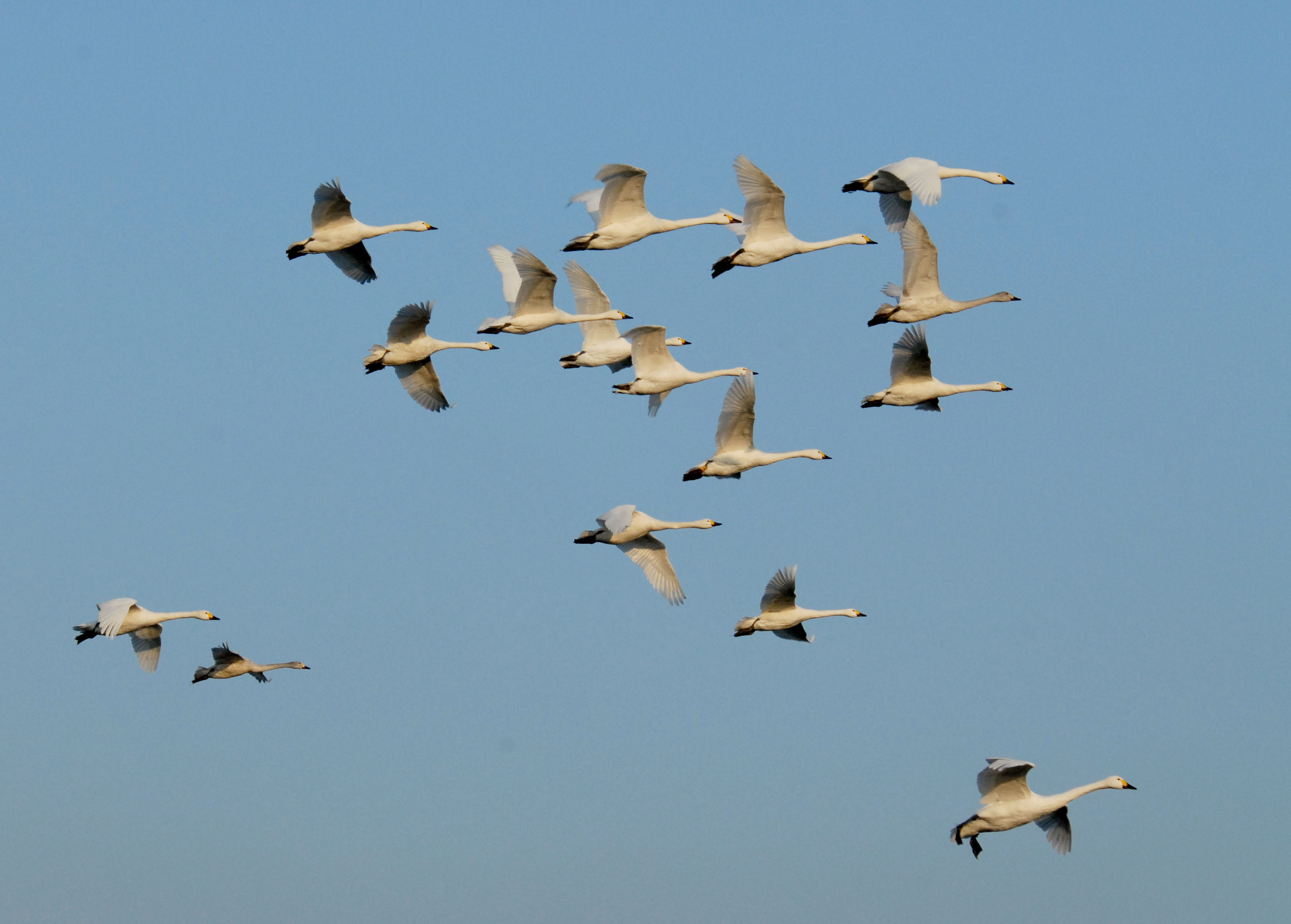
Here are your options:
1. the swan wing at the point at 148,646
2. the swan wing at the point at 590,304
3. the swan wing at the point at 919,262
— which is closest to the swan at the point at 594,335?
the swan wing at the point at 590,304

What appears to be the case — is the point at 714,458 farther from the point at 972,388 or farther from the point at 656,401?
the point at 972,388

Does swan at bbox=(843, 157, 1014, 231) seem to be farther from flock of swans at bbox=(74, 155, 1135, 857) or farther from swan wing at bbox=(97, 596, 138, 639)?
swan wing at bbox=(97, 596, 138, 639)

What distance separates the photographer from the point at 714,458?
53281 mm

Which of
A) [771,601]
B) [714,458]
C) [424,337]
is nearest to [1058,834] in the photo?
[771,601]

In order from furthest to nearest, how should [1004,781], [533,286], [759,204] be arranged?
[533,286], [759,204], [1004,781]

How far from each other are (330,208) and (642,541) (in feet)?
38.1

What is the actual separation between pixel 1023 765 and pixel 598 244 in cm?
1678

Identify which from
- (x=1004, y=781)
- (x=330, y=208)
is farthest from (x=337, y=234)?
(x=1004, y=781)

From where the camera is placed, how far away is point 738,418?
5316 cm

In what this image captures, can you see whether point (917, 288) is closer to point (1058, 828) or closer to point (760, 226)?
point (760, 226)

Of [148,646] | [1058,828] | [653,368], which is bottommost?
[1058,828]

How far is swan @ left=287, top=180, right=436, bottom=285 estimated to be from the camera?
5094 cm

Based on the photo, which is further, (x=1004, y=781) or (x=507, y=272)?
(x=507, y=272)

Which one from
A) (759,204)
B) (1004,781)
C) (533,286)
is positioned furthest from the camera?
(533,286)
